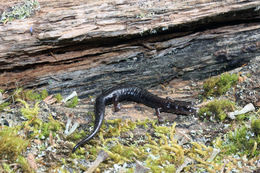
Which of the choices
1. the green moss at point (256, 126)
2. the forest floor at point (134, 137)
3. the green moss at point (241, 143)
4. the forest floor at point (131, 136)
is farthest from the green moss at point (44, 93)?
the green moss at point (256, 126)

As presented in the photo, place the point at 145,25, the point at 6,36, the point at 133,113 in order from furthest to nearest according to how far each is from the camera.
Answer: the point at 133,113 → the point at 145,25 → the point at 6,36

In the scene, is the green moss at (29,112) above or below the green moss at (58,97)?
above

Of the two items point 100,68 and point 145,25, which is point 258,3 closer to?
point 145,25

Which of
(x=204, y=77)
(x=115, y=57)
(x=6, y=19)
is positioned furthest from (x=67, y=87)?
(x=204, y=77)

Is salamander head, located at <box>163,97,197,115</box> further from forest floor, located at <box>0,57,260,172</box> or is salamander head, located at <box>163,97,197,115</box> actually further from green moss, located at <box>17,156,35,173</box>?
green moss, located at <box>17,156,35,173</box>

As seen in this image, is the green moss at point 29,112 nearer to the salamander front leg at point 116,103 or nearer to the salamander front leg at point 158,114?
the salamander front leg at point 116,103

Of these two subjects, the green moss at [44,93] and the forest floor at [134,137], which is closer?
the forest floor at [134,137]
